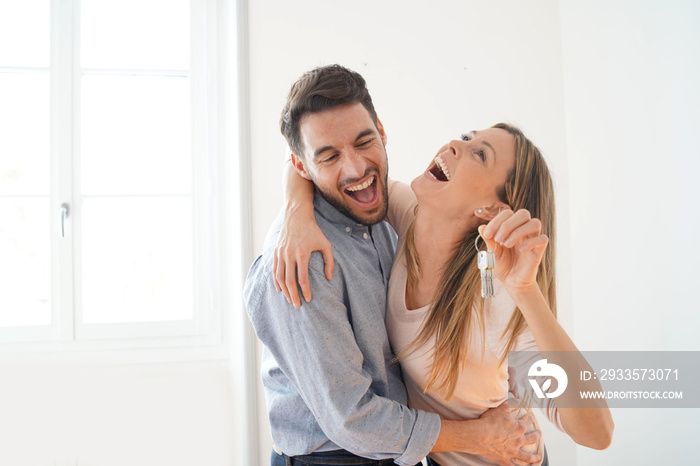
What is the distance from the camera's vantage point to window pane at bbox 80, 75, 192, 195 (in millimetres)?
2336

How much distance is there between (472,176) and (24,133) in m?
2.09

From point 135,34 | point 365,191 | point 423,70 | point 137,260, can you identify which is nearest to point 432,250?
point 365,191

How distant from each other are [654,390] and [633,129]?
862 mm

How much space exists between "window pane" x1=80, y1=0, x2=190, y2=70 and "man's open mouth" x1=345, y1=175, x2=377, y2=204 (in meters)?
1.50

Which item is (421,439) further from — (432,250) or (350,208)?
(350,208)

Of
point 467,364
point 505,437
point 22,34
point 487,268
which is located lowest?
point 505,437

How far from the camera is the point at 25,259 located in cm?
229

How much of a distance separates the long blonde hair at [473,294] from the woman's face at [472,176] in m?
0.02

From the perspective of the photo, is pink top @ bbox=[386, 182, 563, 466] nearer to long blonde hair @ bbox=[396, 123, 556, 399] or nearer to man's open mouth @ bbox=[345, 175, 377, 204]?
long blonde hair @ bbox=[396, 123, 556, 399]

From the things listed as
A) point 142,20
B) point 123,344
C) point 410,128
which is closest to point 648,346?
point 410,128

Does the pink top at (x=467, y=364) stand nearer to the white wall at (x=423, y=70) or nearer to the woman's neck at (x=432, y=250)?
the woman's neck at (x=432, y=250)

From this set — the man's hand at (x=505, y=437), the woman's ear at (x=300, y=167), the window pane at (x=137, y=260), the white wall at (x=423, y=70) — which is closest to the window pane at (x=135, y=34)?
the white wall at (x=423, y=70)

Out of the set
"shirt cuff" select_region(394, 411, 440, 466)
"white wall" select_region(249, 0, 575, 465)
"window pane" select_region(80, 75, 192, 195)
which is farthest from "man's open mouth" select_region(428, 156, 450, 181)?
"window pane" select_region(80, 75, 192, 195)

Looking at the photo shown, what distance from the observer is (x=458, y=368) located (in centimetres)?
120
